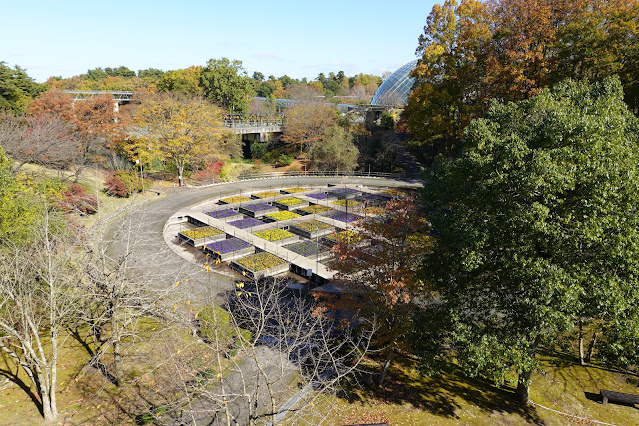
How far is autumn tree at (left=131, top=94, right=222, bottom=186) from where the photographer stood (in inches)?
1705

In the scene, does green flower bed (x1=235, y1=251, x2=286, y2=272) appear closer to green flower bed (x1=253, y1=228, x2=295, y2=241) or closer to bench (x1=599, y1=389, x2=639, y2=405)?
green flower bed (x1=253, y1=228, x2=295, y2=241)

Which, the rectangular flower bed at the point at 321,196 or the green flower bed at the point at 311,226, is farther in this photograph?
the rectangular flower bed at the point at 321,196

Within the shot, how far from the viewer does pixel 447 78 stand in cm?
3888

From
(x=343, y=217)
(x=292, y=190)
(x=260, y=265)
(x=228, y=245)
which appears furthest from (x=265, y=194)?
(x=260, y=265)

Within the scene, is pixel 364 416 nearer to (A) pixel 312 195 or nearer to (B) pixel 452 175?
(B) pixel 452 175

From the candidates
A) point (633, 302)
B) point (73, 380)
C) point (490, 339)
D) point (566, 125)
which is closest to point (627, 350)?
point (633, 302)

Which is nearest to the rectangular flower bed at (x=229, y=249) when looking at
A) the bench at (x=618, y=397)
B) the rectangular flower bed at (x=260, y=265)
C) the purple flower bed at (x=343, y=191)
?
the rectangular flower bed at (x=260, y=265)

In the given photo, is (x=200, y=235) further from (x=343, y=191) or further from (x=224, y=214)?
(x=343, y=191)

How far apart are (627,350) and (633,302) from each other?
1627 millimetres

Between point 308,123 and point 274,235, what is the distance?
33494 mm

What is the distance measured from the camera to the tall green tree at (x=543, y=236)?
10969 mm

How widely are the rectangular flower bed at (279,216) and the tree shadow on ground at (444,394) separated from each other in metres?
20.0

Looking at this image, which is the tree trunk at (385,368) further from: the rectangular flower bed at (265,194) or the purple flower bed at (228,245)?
the rectangular flower bed at (265,194)

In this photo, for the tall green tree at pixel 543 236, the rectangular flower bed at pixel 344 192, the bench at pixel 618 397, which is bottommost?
the bench at pixel 618 397
